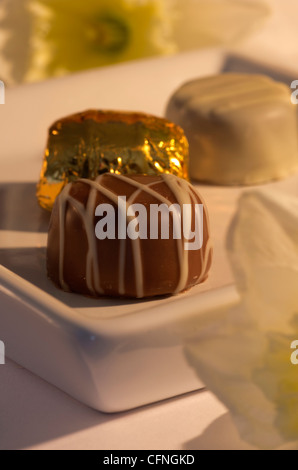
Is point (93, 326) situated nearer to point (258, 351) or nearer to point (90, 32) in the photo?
point (258, 351)

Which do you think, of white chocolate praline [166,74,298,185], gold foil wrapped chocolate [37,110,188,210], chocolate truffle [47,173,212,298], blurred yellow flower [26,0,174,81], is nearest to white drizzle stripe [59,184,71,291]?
chocolate truffle [47,173,212,298]

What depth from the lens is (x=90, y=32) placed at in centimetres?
205

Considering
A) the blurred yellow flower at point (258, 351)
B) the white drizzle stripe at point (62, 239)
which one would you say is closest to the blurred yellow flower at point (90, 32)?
the white drizzle stripe at point (62, 239)

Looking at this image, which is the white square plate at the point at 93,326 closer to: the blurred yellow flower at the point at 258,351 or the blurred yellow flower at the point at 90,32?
the blurred yellow flower at the point at 258,351

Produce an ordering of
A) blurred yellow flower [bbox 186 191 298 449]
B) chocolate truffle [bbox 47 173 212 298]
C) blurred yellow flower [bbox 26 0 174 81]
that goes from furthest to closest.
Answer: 1. blurred yellow flower [bbox 26 0 174 81]
2. chocolate truffle [bbox 47 173 212 298]
3. blurred yellow flower [bbox 186 191 298 449]

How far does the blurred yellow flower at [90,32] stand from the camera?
2033 mm

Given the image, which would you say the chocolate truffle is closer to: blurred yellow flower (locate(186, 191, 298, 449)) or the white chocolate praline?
blurred yellow flower (locate(186, 191, 298, 449))

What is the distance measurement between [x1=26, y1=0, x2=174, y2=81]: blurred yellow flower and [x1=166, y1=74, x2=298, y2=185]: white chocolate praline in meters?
0.41

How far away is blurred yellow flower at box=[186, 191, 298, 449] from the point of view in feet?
3.11

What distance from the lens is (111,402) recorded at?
105cm

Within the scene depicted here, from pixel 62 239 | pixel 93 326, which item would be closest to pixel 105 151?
pixel 62 239

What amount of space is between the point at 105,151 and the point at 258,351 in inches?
22.5

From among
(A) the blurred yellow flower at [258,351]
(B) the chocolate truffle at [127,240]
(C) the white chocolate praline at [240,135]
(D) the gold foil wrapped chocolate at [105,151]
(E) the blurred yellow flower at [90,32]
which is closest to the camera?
(A) the blurred yellow flower at [258,351]

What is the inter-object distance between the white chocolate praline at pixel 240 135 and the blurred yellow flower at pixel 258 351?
0.45m
